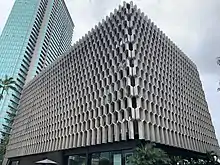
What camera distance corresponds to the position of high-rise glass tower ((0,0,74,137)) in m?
99.7

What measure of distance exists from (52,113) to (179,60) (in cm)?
2581

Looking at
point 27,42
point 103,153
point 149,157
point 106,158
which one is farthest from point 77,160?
point 27,42

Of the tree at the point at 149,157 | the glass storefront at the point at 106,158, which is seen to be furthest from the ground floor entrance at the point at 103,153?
the tree at the point at 149,157

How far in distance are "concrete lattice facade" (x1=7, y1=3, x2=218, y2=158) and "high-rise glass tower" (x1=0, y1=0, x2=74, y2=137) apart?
63.2 meters

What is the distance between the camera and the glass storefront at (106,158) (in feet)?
76.1

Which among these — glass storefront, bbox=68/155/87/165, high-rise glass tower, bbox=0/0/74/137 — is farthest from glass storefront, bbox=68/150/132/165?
high-rise glass tower, bbox=0/0/74/137

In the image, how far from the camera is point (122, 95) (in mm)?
24562

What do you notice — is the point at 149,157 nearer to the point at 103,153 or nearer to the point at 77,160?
the point at 103,153

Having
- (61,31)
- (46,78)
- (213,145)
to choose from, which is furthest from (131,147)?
(61,31)

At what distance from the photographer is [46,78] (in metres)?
45.7

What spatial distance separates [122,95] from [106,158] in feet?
26.2

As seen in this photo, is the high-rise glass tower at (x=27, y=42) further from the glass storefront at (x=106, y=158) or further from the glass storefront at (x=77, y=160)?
the glass storefront at (x=106, y=158)

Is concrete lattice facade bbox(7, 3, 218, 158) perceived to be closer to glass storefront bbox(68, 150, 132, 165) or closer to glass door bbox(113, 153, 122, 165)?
glass storefront bbox(68, 150, 132, 165)

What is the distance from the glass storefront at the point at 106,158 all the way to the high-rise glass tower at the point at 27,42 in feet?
252
